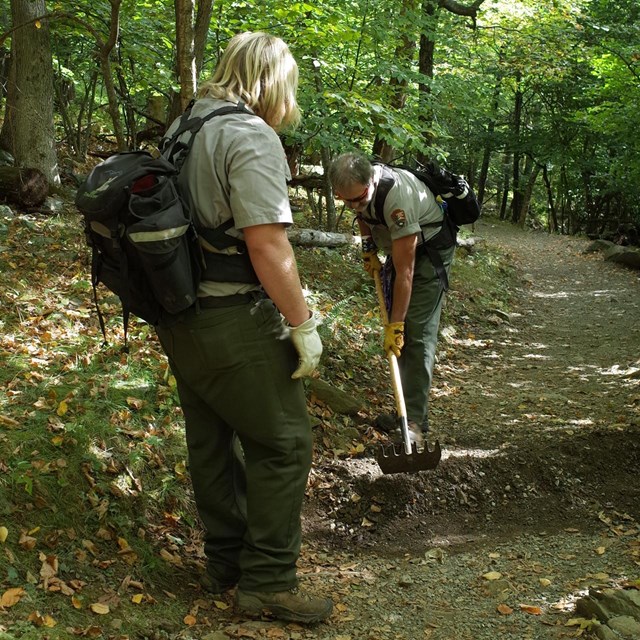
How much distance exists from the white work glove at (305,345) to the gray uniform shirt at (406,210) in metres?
2.09

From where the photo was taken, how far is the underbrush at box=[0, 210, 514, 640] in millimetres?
2945

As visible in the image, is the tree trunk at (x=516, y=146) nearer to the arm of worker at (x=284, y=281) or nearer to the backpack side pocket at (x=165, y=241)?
the arm of worker at (x=284, y=281)

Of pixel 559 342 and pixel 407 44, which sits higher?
pixel 407 44

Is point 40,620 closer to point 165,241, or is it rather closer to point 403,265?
point 165,241

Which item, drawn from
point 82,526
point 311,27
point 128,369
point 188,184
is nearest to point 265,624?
point 82,526

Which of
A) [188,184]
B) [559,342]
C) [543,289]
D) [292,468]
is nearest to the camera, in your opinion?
[188,184]

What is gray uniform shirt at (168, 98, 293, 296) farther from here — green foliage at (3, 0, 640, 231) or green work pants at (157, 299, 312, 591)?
green foliage at (3, 0, 640, 231)

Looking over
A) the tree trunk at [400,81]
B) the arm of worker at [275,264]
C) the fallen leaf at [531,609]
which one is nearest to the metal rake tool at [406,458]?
the fallen leaf at [531,609]

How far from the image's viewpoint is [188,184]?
2.77 metres

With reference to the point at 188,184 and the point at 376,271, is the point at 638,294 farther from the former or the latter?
the point at 188,184

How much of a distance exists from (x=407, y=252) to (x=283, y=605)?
2.67 meters

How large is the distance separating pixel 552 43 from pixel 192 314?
524 inches

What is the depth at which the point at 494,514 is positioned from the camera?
463cm

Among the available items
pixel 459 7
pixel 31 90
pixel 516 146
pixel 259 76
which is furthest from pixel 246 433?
pixel 516 146
